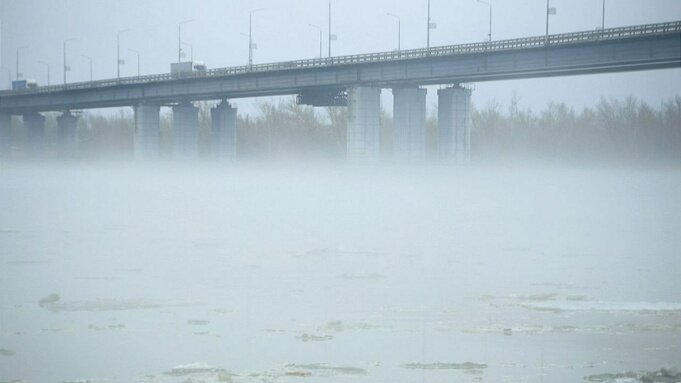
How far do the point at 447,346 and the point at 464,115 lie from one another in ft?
253

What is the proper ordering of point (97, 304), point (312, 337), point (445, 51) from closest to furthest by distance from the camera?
point (312, 337), point (97, 304), point (445, 51)

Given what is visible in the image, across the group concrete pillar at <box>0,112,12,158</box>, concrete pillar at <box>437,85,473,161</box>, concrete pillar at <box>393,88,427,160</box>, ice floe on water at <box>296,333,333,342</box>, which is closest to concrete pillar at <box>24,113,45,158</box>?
concrete pillar at <box>0,112,12,158</box>

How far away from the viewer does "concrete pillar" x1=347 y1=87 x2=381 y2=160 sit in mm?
86750

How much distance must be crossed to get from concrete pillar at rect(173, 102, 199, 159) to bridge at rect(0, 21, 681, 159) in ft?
0.39

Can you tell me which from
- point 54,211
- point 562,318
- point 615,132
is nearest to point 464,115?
point 615,132

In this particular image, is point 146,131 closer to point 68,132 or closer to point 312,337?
point 68,132

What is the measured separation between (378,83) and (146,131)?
39899 mm

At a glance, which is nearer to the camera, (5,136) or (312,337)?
(312,337)

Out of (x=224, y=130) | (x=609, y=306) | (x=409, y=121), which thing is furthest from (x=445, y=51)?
(x=609, y=306)

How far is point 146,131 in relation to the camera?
117 meters

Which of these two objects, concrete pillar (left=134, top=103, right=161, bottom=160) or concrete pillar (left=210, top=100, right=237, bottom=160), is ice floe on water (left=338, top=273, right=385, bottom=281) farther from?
concrete pillar (left=134, top=103, right=161, bottom=160)

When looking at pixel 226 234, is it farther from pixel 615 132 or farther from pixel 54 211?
pixel 615 132

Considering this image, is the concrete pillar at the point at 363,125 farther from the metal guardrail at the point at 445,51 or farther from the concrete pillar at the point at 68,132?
the concrete pillar at the point at 68,132

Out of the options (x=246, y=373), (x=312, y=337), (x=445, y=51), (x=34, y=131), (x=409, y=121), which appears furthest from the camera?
(x=34, y=131)
